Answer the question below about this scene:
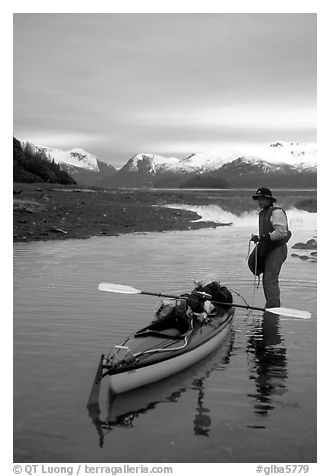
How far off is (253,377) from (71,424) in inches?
120

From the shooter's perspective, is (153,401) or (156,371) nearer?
(153,401)

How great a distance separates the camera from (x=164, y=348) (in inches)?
330

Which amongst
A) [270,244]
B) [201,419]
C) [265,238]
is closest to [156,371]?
[201,419]

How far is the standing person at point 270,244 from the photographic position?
38.7ft

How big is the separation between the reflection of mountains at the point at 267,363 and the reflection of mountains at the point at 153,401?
72cm

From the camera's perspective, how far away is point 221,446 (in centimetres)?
640

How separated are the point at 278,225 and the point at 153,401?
17.6 feet

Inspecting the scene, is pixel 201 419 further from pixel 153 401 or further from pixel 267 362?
pixel 267 362

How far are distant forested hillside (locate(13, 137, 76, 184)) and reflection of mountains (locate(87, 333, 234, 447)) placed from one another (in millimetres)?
42950

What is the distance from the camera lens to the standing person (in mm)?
11781

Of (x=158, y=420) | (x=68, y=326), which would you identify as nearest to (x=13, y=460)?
(x=158, y=420)

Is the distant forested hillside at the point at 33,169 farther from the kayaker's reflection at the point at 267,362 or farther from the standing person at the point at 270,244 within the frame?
the kayaker's reflection at the point at 267,362

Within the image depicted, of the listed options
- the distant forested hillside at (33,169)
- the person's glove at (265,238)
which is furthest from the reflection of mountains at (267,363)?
the distant forested hillside at (33,169)

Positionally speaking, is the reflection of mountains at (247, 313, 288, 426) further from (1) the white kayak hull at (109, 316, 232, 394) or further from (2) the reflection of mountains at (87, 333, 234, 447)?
(1) the white kayak hull at (109, 316, 232, 394)
